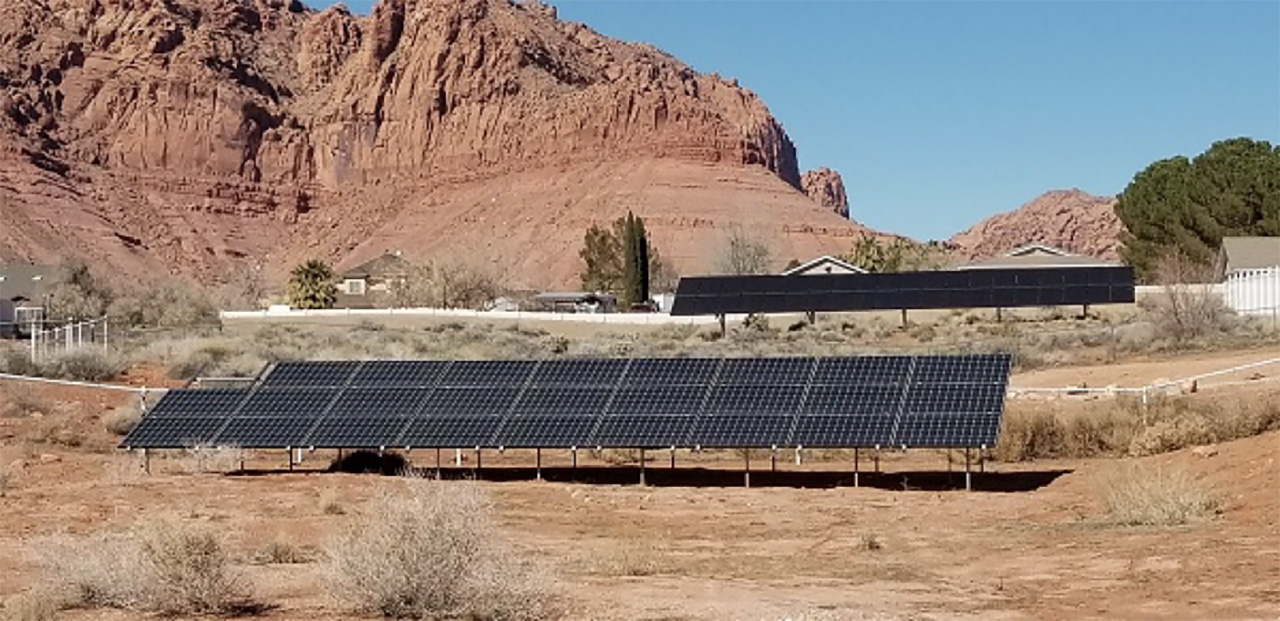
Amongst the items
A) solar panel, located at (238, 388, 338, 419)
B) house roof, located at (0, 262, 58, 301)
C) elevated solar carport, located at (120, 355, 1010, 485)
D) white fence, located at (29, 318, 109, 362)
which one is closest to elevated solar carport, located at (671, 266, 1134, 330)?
white fence, located at (29, 318, 109, 362)

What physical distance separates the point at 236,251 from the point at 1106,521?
6247 inches

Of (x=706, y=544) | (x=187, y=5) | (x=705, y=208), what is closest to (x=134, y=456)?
(x=706, y=544)

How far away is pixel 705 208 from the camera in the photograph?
15700 centimetres

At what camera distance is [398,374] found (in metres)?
28.3

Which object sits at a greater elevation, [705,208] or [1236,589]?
[705,208]

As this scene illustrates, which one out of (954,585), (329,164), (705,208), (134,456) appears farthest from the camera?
(329,164)

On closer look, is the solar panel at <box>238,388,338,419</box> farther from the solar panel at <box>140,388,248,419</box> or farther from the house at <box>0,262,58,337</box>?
the house at <box>0,262,58,337</box>

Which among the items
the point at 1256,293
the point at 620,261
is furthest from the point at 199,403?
the point at 620,261

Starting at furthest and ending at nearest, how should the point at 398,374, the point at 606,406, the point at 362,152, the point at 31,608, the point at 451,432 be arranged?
the point at 362,152, the point at 398,374, the point at 606,406, the point at 451,432, the point at 31,608

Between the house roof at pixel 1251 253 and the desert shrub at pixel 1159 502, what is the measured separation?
133 feet

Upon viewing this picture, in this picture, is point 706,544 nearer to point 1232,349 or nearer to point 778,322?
point 1232,349

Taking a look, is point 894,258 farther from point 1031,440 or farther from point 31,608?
point 31,608

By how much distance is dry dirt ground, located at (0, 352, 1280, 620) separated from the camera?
→ 14.8 m

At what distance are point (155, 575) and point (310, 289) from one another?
7850 cm
